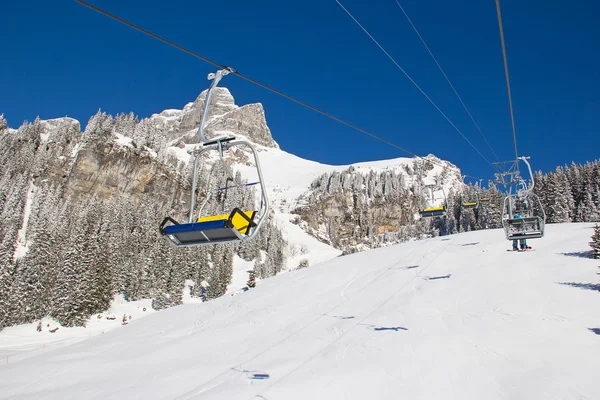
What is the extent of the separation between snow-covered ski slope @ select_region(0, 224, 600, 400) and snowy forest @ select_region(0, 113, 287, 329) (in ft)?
22.6

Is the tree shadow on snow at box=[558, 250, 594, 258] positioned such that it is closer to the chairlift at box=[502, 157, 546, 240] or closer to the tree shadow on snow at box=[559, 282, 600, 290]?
the tree shadow on snow at box=[559, 282, 600, 290]

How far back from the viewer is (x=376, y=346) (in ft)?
41.4

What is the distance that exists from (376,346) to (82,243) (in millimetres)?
46088

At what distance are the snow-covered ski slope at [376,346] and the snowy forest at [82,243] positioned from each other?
688 cm

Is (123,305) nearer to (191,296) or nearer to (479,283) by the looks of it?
(191,296)

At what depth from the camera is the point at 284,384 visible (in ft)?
32.1

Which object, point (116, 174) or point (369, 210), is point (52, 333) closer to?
point (116, 174)

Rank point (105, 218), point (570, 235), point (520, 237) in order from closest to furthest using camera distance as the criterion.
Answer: point (520, 237) < point (570, 235) < point (105, 218)

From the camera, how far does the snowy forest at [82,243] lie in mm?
44312

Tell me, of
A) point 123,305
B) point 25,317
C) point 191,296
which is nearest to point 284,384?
point 25,317

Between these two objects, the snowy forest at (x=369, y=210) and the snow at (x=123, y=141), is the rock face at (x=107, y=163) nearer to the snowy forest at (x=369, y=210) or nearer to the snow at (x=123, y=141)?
the snow at (x=123, y=141)

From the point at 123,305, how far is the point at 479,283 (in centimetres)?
5402

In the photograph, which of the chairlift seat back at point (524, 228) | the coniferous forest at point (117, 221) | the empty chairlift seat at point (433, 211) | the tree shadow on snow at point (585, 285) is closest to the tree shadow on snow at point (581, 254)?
the tree shadow on snow at point (585, 285)

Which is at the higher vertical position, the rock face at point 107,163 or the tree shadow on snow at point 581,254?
the rock face at point 107,163
